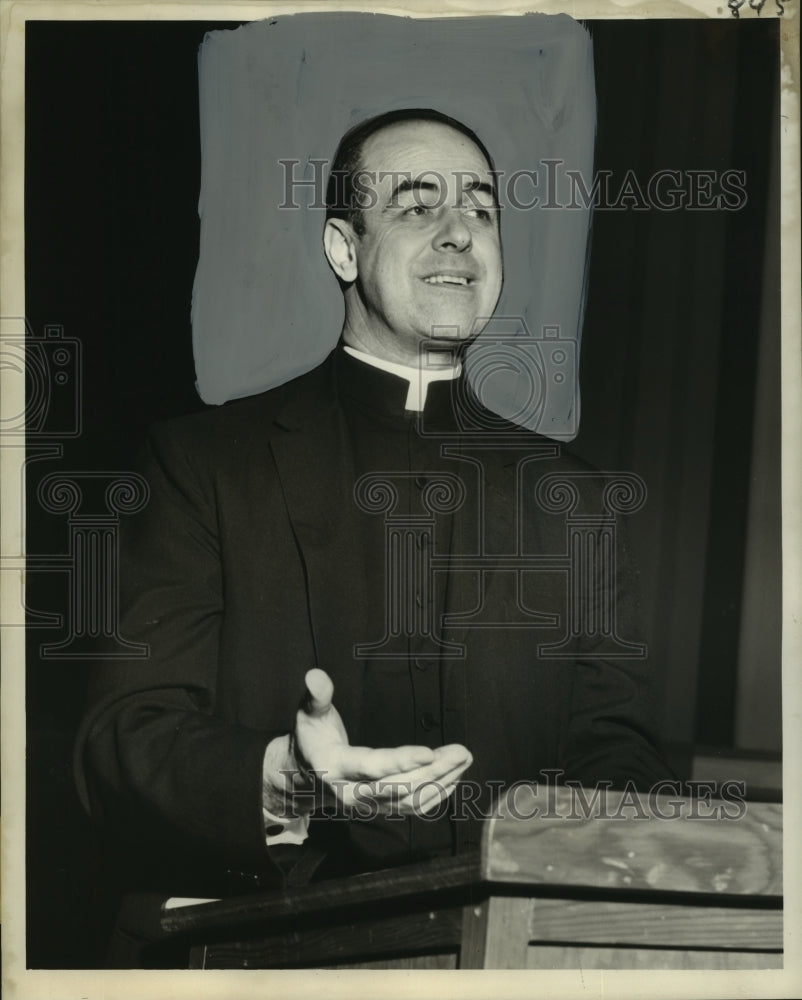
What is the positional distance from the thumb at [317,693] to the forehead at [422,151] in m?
1.26

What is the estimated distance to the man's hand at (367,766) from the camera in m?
3.53

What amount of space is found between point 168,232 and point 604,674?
5.01 feet

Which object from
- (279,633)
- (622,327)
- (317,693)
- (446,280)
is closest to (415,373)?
(446,280)

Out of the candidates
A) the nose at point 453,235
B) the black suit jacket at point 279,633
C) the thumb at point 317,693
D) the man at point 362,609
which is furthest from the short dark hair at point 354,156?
the thumb at point 317,693

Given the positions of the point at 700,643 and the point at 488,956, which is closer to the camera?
the point at 488,956

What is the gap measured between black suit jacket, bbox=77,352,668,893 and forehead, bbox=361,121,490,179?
0.56 meters

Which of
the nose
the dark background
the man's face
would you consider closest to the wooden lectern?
the dark background

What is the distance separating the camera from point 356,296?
3803mm

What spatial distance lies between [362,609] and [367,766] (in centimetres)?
38

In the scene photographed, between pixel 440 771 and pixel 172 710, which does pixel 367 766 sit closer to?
pixel 440 771

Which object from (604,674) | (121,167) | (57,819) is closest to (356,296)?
(121,167)

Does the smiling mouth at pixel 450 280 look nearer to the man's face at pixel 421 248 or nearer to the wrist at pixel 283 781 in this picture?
the man's face at pixel 421 248

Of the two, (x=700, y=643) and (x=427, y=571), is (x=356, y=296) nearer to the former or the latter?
(x=427, y=571)

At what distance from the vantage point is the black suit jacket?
3.63 metres
